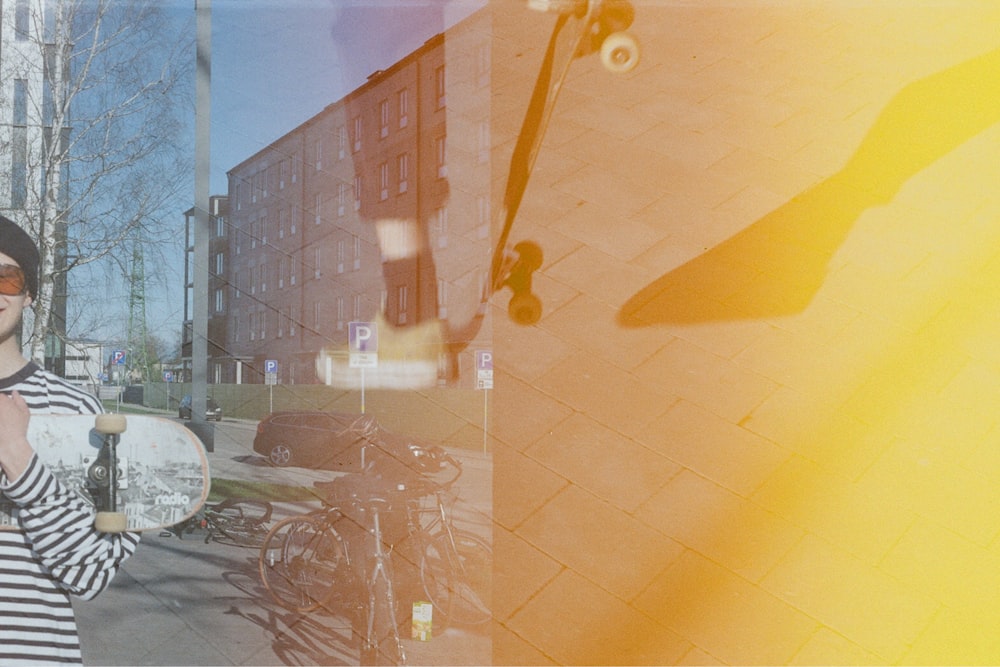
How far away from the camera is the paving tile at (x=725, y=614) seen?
88.4 inches

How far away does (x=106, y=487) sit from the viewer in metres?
2.17

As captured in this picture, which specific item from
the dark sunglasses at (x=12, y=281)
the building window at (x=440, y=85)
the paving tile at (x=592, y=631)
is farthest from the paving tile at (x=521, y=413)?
the dark sunglasses at (x=12, y=281)

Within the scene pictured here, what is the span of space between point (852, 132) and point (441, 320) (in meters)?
1.84

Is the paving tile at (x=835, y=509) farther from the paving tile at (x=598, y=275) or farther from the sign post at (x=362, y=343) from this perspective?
the sign post at (x=362, y=343)

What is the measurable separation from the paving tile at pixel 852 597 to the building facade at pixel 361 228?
1184mm

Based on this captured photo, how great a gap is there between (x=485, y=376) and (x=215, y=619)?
3.59ft

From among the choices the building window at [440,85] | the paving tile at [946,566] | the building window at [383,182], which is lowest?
the paving tile at [946,566]

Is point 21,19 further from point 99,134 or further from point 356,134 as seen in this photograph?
point 356,134

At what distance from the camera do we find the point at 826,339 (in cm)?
269

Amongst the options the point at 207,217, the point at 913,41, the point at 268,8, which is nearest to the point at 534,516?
the point at 207,217

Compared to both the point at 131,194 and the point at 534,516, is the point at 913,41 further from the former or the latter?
the point at 131,194

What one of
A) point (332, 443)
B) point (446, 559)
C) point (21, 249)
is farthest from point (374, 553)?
point (21, 249)

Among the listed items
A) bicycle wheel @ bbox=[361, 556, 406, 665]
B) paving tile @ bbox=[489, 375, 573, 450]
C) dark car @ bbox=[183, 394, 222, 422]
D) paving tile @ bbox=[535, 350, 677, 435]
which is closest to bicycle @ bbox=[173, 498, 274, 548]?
dark car @ bbox=[183, 394, 222, 422]

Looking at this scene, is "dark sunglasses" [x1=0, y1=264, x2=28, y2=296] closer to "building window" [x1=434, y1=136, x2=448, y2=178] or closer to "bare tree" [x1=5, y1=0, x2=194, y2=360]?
"bare tree" [x1=5, y1=0, x2=194, y2=360]
